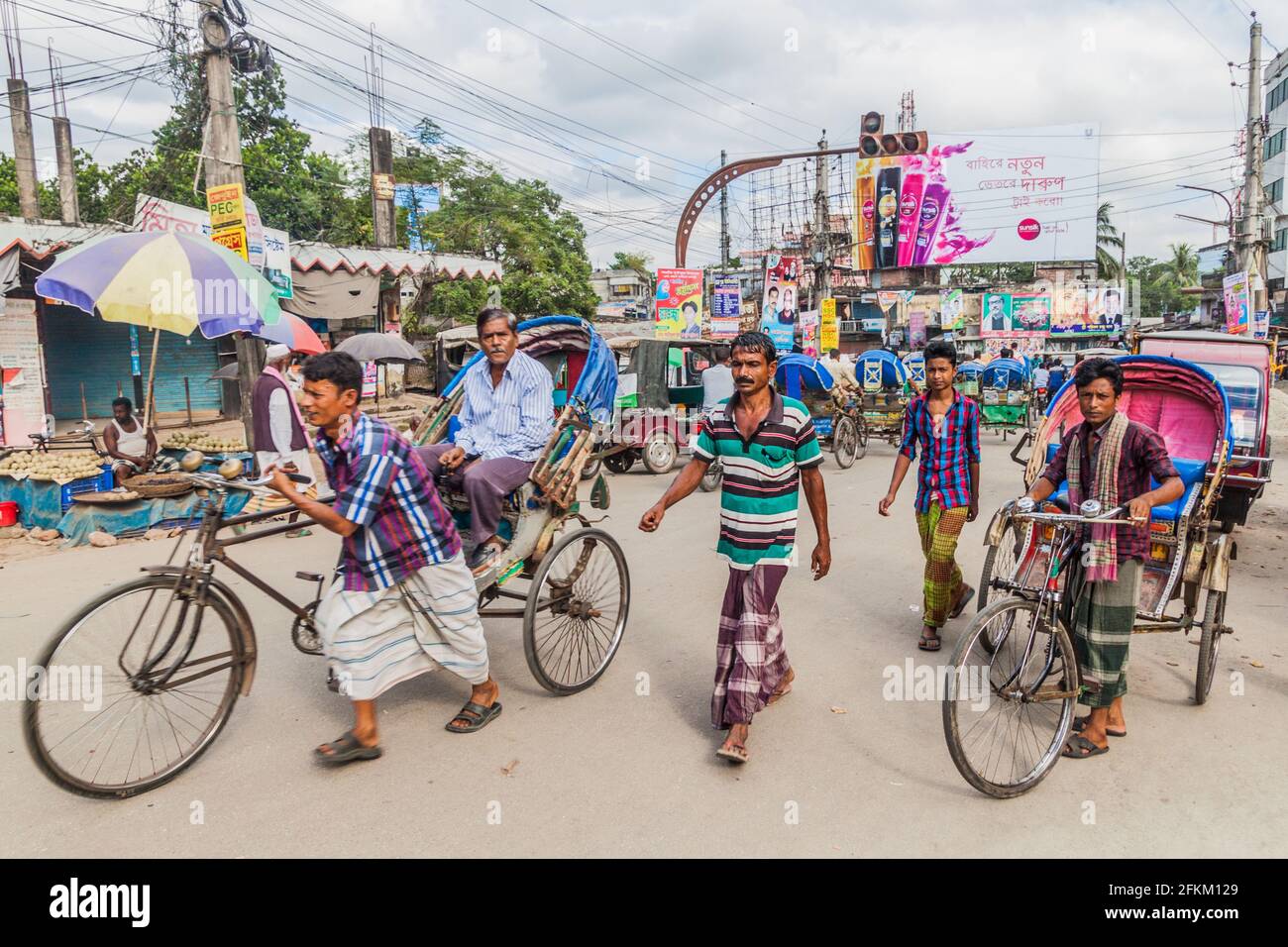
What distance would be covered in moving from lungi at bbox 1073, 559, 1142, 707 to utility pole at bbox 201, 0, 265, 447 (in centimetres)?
889

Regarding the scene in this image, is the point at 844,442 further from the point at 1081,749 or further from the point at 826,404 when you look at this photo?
the point at 1081,749

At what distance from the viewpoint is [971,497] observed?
500cm

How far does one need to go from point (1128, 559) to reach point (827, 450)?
10832 mm

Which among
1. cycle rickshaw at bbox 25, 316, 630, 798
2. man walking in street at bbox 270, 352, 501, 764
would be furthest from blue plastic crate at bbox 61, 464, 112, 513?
man walking in street at bbox 270, 352, 501, 764

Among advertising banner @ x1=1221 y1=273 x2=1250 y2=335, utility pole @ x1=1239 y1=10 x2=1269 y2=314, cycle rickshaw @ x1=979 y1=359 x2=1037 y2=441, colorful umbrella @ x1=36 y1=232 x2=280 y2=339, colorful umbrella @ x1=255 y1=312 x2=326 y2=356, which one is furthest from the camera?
utility pole @ x1=1239 y1=10 x2=1269 y2=314

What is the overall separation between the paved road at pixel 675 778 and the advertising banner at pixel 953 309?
38.8 m

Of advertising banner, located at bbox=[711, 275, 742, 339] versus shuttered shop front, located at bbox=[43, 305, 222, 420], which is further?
advertising banner, located at bbox=[711, 275, 742, 339]

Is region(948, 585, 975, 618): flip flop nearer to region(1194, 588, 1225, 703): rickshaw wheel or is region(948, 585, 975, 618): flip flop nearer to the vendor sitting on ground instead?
region(1194, 588, 1225, 703): rickshaw wheel

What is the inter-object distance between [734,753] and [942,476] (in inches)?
94.0

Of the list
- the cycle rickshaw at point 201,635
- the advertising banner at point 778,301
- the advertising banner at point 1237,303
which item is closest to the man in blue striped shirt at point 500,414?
the cycle rickshaw at point 201,635

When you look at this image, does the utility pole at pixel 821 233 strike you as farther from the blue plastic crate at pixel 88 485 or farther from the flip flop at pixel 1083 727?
the flip flop at pixel 1083 727

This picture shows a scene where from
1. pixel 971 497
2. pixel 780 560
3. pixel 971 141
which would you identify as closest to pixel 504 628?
pixel 780 560

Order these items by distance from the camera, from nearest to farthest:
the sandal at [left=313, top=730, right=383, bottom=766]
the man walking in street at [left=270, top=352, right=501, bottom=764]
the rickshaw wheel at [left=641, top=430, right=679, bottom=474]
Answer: the man walking in street at [left=270, top=352, right=501, bottom=764], the sandal at [left=313, top=730, right=383, bottom=766], the rickshaw wheel at [left=641, top=430, right=679, bottom=474]

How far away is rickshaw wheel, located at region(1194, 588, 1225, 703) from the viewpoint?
4105 millimetres
